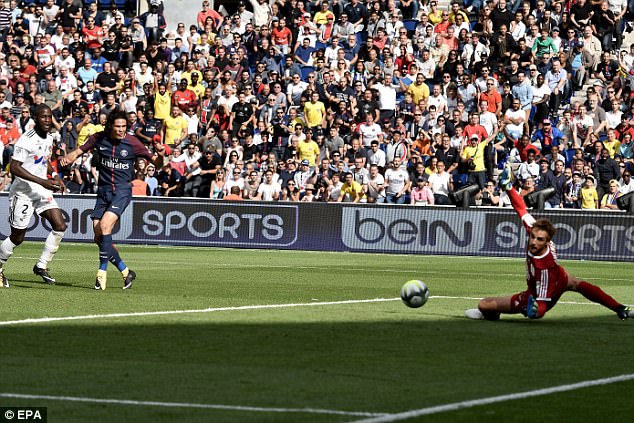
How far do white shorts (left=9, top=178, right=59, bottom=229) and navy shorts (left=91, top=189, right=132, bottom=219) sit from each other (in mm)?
612

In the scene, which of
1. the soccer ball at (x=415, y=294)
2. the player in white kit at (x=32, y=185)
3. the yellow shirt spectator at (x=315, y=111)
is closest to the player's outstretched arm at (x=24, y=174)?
the player in white kit at (x=32, y=185)

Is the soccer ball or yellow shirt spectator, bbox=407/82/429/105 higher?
yellow shirt spectator, bbox=407/82/429/105

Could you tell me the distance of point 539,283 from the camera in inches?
498

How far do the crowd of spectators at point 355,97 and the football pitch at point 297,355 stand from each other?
11.8 metres

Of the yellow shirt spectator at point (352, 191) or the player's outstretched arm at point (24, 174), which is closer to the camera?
the player's outstretched arm at point (24, 174)

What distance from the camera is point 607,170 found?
28.7m

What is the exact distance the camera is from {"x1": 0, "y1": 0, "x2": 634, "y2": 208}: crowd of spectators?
30109 mm

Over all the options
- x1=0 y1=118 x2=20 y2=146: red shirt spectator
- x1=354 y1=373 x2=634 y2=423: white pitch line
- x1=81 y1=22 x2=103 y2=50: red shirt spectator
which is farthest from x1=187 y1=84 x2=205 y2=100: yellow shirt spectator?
x1=354 y1=373 x2=634 y2=423: white pitch line

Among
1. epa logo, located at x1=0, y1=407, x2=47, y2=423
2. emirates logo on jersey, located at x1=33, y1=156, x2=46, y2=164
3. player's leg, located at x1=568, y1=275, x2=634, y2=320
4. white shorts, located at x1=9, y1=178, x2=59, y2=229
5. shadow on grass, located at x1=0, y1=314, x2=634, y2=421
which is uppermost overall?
emirates logo on jersey, located at x1=33, y1=156, x2=46, y2=164

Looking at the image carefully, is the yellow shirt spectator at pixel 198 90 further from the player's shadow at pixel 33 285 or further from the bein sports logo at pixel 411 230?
the player's shadow at pixel 33 285

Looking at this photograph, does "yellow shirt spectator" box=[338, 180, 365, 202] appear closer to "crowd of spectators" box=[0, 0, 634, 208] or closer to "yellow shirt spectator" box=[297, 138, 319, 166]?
"crowd of spectators" box=[0, 0, 634, 208]

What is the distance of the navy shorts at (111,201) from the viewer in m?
16.4

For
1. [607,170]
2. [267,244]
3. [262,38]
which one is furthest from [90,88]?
[607,170]

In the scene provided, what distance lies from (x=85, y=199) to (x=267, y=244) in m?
4.87
